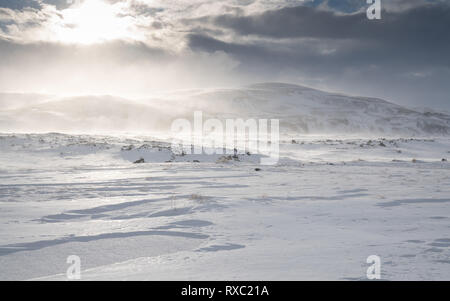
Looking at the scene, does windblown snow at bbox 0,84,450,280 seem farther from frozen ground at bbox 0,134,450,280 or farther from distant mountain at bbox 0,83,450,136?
distant mountain at bbox 0,83,450,136

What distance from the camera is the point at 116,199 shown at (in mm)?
6867

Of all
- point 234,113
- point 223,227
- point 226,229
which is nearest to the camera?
point 226,229

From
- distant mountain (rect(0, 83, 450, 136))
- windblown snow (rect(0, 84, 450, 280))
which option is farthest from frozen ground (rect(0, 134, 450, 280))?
distant mountain (rect(0, 83, 450, 136))

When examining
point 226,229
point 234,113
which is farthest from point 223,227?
point 234,113

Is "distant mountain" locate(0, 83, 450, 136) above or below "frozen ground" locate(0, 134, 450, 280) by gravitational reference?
above

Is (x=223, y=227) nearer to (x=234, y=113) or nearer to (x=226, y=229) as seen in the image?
(x=226, y=229)

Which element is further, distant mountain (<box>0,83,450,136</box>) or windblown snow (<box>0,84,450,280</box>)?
distant mountain (<box>0,83,450,136</box>)

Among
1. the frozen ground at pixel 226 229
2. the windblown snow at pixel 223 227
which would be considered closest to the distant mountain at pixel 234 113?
the windblown snow at pixel 223 227

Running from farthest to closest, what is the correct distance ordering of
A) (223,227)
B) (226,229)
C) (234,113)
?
(234,113) < (223,227) < (226,229)

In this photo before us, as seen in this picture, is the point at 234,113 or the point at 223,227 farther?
the point at 234,113

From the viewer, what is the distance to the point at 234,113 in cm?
7744

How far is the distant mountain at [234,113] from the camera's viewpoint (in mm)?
59156

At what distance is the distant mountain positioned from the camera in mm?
59156

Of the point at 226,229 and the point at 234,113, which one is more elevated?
the point at 234,113
